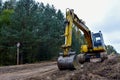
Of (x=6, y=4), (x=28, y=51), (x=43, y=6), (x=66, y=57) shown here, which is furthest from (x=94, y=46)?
→ (x=6, y=4)

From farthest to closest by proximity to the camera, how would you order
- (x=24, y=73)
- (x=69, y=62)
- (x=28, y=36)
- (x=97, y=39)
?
(x=28, y=36) → (x=97, y=39) → (x=24, y=73) → (x=69, y=62)

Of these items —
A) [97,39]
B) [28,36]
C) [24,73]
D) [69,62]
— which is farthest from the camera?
[28,36]

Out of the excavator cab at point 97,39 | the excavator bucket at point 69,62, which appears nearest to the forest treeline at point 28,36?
the excavator cab at point 97,39

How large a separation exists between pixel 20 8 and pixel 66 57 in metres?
32.4

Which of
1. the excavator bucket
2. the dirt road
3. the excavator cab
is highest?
the excavator cab

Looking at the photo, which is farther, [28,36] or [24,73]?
[28,36]

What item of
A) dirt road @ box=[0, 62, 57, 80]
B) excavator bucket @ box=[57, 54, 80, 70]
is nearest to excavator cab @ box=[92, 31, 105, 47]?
dirt road @ box=[0, 62, 57, 80]

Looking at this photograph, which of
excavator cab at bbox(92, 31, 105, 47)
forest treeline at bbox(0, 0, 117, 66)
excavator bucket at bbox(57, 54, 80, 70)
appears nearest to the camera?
excavator bucket at bbox(57, 54, 80, 70)

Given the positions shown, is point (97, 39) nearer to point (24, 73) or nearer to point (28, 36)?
point (24, 73)

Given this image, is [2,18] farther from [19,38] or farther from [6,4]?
[6,4]

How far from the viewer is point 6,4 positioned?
76.4 m

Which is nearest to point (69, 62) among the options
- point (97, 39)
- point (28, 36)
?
point (97, 39)

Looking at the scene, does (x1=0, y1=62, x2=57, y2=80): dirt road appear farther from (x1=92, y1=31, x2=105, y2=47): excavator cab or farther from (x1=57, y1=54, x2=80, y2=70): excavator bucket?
(x1=92, y1=31, x2=105, y2=47): excavator cab

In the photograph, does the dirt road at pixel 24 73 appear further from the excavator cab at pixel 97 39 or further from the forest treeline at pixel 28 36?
the forest treeline at pixel 28 36
